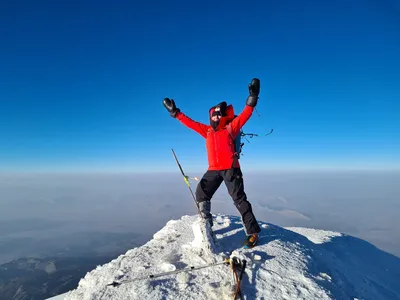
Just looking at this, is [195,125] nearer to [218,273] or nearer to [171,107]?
[171,107]

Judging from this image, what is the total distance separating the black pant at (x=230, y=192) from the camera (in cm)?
538

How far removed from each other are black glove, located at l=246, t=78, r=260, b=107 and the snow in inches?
116

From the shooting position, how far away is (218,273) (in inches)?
164

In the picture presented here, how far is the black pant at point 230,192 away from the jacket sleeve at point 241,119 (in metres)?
0.96

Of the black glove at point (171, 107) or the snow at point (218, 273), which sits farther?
the black glove at point (171, 107)

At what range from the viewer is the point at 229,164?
5539mm

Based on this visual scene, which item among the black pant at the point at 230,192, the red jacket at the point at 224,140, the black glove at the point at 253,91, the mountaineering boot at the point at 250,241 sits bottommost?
the mountaineering boot at the point at 250,241

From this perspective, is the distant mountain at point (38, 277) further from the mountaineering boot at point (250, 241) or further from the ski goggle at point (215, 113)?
the ski goggle at point (215, 113)

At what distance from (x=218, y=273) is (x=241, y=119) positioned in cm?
322

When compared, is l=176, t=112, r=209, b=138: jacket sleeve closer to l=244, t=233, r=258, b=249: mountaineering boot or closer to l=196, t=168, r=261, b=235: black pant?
l=196, t=168, r=261, b=235: black pant

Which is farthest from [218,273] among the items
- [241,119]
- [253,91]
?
[253,91]

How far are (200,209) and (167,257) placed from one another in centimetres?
150

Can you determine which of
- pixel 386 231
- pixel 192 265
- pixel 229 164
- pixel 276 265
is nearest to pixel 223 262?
pixel 192 265

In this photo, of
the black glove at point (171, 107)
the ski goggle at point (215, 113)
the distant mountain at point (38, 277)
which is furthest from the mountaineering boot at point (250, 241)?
the distant mountain at point (38, 277)
